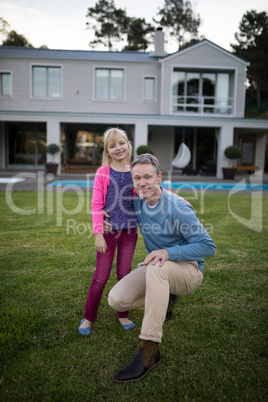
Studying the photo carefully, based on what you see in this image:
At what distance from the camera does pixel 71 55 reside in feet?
56.4

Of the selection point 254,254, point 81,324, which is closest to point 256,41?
point 254,254

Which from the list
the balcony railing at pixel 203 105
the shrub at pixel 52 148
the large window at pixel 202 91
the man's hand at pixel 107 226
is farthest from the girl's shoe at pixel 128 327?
the large window at pixel 202 91

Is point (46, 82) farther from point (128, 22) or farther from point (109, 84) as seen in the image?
point (128, 22)

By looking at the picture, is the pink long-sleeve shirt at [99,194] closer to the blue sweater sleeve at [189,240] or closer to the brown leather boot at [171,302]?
the blue sweater sleeve at [189,240]

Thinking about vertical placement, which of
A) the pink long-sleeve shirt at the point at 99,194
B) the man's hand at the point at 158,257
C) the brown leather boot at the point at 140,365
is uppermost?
the pink long-sleeve shirt at the point at 99,194

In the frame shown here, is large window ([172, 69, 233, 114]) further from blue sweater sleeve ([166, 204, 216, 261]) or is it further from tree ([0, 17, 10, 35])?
tree ([0, 17, 10, 35])

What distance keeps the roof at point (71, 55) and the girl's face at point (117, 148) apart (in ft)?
52.5

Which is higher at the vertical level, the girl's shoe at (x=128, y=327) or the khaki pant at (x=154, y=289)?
the khaki pant at (x=154, y=289)

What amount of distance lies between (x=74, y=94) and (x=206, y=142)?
824 cm

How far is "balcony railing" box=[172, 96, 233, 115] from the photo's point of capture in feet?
55.4

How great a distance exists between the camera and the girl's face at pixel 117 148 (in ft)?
7.72

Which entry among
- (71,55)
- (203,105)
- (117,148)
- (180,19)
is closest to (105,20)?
(180,19)

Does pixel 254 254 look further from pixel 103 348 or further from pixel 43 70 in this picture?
pixel 43 70

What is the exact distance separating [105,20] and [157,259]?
38.0 metres
